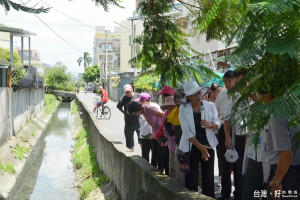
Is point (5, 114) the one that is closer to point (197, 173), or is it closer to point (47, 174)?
point (47, 174)

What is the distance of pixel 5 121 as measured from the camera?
14.0m

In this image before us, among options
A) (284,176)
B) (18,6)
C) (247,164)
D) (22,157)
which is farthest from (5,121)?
(284,176)

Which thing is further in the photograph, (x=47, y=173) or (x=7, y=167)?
(x=47, y=173)

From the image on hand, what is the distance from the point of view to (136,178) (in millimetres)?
5672

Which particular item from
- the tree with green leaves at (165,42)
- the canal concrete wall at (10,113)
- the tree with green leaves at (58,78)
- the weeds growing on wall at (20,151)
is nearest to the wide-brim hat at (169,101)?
the tree with green leaves at (165,42)

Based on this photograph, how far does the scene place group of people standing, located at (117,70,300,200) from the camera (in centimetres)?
291

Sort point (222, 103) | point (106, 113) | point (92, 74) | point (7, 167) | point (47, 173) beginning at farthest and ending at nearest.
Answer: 1. point (92, 74)
2. point (106, 113)
3. point (47, 173)
4. point (7, 167)
5. point (222, 103)

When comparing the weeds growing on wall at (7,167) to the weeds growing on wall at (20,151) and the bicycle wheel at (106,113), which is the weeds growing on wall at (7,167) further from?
the bicycle wheel at (106,113)

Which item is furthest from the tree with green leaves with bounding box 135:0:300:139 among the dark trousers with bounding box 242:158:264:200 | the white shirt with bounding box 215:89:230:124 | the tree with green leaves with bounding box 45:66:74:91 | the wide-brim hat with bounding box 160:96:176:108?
the tree with green leaves with bounding box 45:66:74:91

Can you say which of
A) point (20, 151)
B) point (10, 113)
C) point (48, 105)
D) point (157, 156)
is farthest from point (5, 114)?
point (48, 105)

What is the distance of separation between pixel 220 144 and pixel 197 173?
3.10 feet

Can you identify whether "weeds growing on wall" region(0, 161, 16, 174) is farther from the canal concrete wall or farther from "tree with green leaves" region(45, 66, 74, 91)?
"tree with green leaves" region(45, 66, 74, 91)

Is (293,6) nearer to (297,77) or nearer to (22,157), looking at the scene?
(297,77)

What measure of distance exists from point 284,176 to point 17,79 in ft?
49.9
